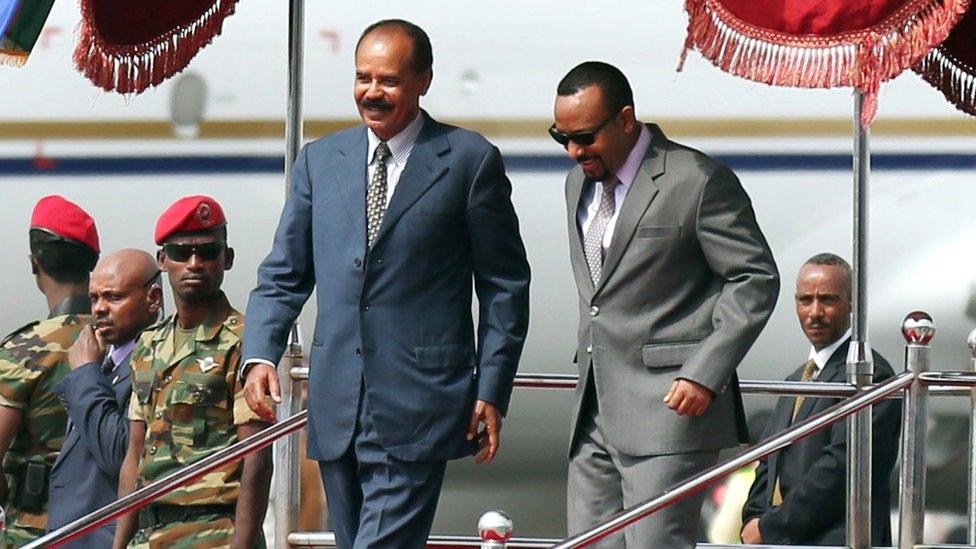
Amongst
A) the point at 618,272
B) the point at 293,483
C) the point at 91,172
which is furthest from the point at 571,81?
the point at 91,172

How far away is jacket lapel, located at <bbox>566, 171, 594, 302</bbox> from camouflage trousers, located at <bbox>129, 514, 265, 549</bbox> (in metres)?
1.07

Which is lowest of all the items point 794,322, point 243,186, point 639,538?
point 639,538

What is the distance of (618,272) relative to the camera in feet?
14.6

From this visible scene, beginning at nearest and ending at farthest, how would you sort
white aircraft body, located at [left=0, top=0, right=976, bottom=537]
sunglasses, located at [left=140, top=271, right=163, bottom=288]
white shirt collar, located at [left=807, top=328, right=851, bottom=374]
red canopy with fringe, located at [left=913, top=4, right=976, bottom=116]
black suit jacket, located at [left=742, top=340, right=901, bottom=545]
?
red canopy with fringe, located at [left=913, top=4, right=976, bottom=116]
black suit jacket, located at [left=742, top=340, right=901, bottom=545]
sunglasses, located at [left=140, top=271, right=163, bottom=288]
white shirt collar, located at [left=807, top=328, right=851, bottom=374]
white aircraft body, located at [left=0, top=0, right=976, bottom=537]

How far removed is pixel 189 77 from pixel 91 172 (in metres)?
0.56

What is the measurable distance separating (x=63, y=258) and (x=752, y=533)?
2.14m

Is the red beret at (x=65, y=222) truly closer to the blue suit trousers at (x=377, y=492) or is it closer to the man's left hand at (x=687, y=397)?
the blue suit trousers at (x=377, y=492)

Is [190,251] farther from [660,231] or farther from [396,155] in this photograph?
[660,231]

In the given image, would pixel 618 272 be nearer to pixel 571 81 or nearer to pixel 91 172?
pixel 571 81

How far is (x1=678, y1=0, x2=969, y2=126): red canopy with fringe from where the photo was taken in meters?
3.96

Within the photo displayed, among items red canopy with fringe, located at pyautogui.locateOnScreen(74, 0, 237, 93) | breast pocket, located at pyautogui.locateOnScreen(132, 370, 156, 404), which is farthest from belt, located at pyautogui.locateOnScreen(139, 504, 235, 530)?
red canopy with fringe, located at pyautogui.locateOnScreen(74, 0, 237, 93)

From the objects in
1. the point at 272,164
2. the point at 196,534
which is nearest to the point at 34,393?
the point at 196,534

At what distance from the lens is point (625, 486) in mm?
4453

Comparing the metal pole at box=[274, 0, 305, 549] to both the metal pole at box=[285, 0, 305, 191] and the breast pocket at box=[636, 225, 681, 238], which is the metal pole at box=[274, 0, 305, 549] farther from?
the breast pocket at box=[636, 225, 681, 238]
